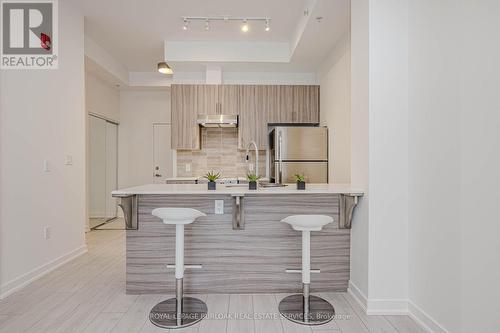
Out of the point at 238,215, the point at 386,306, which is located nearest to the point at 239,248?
the point at 238,215

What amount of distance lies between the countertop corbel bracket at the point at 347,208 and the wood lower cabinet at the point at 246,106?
254 centimetres

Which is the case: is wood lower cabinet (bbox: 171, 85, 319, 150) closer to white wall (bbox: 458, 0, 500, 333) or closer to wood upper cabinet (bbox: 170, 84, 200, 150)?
wood upper cabinet (bbox: 170, 84, 200, 150)

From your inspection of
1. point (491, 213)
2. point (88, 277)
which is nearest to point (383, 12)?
point (491, 213)

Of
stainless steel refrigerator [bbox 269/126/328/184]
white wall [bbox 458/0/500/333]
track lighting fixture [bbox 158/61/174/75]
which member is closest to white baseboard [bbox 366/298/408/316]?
white wall [bbox 458/0/500/333]

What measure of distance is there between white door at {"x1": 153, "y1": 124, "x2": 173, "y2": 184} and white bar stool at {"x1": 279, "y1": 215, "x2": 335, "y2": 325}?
4.32 meters

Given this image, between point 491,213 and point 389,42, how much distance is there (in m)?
1.43

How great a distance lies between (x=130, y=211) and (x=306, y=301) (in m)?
1.64

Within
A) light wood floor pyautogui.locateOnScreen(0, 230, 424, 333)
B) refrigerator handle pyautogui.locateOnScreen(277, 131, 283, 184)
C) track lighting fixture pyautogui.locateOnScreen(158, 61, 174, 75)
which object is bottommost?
light wood floor pyautogui.locateOnScreen(0, 230, 424, 333)

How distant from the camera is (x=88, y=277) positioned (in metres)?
2.88

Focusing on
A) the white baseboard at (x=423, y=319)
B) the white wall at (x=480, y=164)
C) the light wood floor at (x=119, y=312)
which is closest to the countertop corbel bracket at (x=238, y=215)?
the light wood floor at (x=119, y=312)

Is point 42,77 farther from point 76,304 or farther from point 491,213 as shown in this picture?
point 491,213

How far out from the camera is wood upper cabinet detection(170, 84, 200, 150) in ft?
15.8

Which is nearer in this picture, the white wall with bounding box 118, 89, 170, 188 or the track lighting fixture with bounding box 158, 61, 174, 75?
the track lighting fixture with bounding box 158, 61, 174, 75

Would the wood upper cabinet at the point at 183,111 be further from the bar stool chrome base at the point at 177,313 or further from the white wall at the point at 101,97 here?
the bar stool chrome base at the point at 177,313
